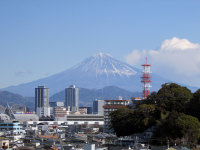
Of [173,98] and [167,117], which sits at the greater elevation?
[173,98]

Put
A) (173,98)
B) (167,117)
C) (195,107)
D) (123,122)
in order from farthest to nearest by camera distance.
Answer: (173,98) < (123,122) < (167,117) < (195,107)

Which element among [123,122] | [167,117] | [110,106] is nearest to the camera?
[167,117]

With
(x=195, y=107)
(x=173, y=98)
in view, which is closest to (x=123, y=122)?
(x=173, y=98)

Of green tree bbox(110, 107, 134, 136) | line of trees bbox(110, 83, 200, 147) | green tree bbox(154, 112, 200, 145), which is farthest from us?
green tree bbox(110, 107, 134, 136)

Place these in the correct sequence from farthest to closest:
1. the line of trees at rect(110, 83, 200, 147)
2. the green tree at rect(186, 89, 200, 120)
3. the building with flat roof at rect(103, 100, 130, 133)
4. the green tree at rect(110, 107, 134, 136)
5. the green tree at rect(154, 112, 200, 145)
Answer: the building with flat roof at rect(103, 100, 130, 133) → the green tree at rect(110, 107, 134, 136) → the green tree at rect(186, 89, 200, 120) → the line of trees at rect(110, 83, 200, 147) → the green tree at rect(154, 112, 200, 145)

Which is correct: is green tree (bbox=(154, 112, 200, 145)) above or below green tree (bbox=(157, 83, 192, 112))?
below

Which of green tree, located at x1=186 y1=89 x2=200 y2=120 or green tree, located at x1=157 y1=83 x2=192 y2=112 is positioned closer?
green tree, located at x1=186 y1=89 x2=200 y2=120

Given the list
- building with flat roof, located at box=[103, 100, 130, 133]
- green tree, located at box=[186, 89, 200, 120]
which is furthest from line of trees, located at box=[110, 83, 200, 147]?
building with flat roof, located at box=[103, 100, 130, 133]

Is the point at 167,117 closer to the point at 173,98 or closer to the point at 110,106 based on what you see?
the point at 173,98

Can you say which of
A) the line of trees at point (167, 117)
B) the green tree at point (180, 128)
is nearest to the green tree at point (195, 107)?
the line of trees at point (167, 117)

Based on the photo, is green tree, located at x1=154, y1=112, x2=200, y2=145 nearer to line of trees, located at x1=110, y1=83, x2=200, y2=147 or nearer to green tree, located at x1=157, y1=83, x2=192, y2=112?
line of trees, located at x1=110, y1=83, x2=200, y2=147

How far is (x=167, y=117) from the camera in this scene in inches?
1806

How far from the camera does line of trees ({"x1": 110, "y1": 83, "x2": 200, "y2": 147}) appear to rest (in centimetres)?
4103

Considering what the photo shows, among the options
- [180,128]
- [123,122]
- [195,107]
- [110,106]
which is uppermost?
[110,106]
